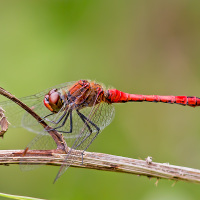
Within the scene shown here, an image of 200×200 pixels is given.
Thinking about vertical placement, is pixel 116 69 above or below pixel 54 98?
above

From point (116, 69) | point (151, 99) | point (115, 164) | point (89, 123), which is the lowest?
point (115, 164)

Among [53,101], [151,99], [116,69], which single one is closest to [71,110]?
[53,101]

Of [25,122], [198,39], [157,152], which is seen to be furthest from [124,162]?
[198,39]

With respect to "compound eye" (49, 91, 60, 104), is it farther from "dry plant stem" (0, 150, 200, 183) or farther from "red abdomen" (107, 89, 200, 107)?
"dry plant stem" (0, 150, 200, 183)

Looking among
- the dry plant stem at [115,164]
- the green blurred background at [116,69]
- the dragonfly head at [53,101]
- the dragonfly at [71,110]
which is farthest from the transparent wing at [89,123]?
the green blurred background at [116,69]

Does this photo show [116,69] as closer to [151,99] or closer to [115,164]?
[151,99]

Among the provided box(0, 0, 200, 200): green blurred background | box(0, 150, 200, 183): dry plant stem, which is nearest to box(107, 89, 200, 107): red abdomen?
box(0, 0, 200, 200): green blurred background

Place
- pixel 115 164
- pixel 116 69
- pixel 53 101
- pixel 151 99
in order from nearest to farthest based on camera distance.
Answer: pixel 115 164 → pixel 53 101 → pixel 151 99 → pixel 116 69
